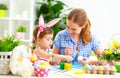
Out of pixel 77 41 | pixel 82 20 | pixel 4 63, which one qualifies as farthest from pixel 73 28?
pixel 4 63

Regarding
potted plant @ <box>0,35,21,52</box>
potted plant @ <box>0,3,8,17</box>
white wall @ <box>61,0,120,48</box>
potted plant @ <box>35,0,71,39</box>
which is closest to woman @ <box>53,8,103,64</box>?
potted plant @ <box>0,35,21,52</box>

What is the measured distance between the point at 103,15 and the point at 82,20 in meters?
2.33

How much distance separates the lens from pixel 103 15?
5031 mm

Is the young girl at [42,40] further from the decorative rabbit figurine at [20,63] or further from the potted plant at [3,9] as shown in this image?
the potted plant at [3,9]

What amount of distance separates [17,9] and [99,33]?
1.48 meters

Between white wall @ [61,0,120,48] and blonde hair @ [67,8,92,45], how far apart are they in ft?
6.82

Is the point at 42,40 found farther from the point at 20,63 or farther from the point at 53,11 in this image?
the point at 53,11

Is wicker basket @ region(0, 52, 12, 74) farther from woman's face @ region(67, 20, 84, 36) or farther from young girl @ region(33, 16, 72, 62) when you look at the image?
woman's face @ region(67, 20, 84, 36)

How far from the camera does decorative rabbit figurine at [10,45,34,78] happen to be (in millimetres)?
1921

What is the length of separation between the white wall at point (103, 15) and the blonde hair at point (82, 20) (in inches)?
81.8

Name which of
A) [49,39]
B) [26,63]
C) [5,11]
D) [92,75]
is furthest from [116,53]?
[5,11]

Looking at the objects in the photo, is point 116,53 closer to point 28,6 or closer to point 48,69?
point 48,69

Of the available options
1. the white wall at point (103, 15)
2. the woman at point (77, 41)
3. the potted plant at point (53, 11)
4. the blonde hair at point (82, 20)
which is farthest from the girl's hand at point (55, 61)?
the white wall at point (103, 15)

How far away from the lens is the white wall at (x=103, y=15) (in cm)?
498
